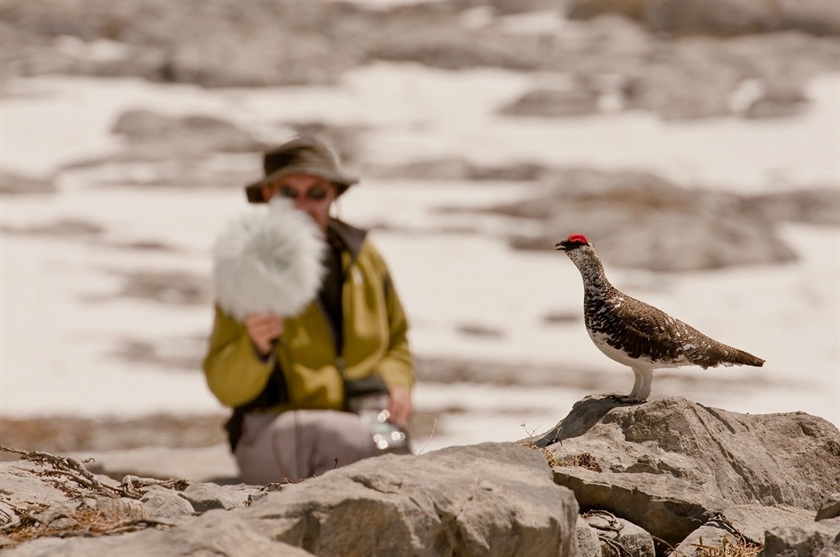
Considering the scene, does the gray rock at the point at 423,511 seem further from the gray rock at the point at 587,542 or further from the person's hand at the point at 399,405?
the person's hand at the point at 399,405

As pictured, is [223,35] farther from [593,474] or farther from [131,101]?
[593,474]

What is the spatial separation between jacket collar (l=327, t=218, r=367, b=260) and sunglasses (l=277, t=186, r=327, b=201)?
229 millimetres

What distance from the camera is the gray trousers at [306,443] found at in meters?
7.11

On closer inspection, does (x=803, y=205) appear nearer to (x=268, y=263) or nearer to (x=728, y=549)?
(x=268, y=263)

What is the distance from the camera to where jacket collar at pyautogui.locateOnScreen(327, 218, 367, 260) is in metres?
7.75

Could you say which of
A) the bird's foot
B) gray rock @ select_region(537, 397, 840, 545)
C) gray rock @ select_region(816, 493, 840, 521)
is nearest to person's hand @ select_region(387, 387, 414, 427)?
gray rock @ select_region(537, 397, 840, 545)

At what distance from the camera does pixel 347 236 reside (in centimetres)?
780

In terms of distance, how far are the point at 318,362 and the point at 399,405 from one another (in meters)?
0.58

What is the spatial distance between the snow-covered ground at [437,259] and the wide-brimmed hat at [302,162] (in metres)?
2.21

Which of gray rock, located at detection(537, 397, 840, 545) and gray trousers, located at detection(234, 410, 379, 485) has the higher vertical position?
gray rock, located at detection(537, 397, 840, 545)

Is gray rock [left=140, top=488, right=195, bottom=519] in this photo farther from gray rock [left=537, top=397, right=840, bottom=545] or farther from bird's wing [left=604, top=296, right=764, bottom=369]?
bird's wing [left=604, top=296, right=764, bottom=369]

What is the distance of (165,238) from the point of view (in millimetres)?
24953

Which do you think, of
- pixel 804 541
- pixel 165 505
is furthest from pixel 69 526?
pixel 804 541

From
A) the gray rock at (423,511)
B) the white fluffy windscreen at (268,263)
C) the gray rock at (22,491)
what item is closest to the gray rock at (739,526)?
the gray rock at (423,511)
